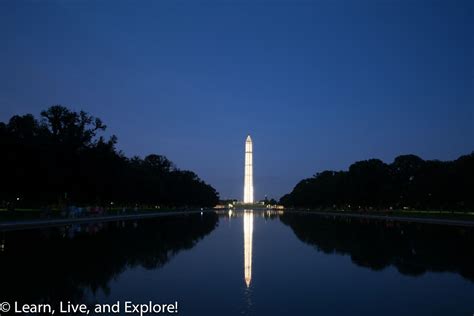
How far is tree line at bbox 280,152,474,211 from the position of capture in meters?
60.8

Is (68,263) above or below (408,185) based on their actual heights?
below

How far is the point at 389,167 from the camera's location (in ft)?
283

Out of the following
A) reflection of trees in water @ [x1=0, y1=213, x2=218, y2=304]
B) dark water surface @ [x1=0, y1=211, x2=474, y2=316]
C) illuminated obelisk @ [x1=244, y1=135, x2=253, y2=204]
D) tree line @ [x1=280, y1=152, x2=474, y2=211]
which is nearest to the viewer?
dark water surface @ [x1=0, y1=211, x2=474, y2=316]

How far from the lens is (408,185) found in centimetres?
7856

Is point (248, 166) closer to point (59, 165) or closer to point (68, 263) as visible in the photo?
point (59, 165)

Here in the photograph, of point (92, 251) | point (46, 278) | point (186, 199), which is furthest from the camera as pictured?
point (186, 199)

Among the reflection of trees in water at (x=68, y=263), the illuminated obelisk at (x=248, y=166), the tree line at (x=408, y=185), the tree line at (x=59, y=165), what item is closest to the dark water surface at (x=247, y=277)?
the reflection of trees in water at (x=68, y=263)

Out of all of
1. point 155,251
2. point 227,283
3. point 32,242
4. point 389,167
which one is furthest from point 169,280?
point 389,167

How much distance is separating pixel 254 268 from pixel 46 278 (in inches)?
215

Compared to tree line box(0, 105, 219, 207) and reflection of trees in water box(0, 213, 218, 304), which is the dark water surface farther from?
tree line box(0, 105, 219, 207)

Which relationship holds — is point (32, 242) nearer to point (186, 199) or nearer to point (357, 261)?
point (357, 261)

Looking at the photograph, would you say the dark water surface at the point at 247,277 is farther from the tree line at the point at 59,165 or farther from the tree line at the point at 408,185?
the tree line at the point at 408,185

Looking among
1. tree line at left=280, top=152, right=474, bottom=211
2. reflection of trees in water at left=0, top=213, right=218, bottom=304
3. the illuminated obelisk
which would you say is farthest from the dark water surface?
the illuminated obelisk

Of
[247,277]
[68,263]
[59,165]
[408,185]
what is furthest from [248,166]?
[247,277]
